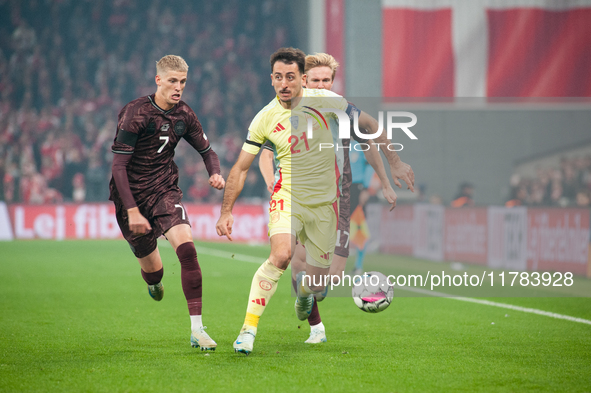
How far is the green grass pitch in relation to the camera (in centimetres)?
444

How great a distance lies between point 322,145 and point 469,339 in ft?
7.01

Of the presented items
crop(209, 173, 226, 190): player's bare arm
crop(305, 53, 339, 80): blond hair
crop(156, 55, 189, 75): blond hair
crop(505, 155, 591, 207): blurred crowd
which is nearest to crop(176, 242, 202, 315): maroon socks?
crop(209, 173, 226, 190): player's bare arm

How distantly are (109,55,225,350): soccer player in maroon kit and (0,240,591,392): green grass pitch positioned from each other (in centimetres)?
68

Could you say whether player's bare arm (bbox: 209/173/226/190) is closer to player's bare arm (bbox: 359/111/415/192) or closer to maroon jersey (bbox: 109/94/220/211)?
maroon jersey (bbox: 109/94/220/211)

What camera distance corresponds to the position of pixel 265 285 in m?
5.40

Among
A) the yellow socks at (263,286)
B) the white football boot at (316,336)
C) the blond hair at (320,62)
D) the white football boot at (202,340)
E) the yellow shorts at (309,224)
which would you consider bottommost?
the white football boot at (316,336)

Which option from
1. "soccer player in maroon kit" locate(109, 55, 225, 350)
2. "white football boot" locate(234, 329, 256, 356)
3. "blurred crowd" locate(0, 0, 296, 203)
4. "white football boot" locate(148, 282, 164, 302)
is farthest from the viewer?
"blurred crowd" locate(0, 0, 296, 203)

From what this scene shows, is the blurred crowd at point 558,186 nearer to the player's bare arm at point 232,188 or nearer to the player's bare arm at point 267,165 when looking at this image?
the player's bare arm at point 267,165

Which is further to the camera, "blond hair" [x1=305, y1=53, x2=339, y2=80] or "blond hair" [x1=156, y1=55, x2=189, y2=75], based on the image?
"blond hair" [x1=305, y1=53, x2=339, y2=80]

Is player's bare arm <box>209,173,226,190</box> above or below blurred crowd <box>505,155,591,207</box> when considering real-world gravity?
above

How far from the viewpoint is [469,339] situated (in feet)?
20.0

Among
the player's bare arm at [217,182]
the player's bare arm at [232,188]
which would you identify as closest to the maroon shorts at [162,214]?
the player's bare arm at [217,182]

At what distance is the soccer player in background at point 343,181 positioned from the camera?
592cm

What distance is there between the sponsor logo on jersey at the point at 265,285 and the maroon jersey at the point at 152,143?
1113mm
